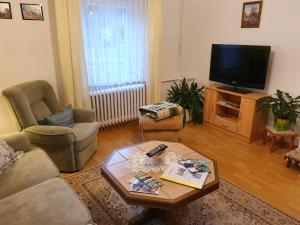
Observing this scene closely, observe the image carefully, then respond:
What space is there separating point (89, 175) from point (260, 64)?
8.59ft

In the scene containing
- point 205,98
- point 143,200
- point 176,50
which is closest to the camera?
point 143,200

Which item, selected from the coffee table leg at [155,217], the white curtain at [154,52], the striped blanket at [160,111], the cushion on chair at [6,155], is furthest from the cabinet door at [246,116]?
the cushion on chair at [6,155]

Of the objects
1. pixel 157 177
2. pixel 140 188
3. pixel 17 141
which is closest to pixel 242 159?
pixel 157 177

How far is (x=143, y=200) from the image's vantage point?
1590 millimetres

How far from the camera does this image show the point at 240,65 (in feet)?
11.6

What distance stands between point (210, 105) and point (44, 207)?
9.98 ft

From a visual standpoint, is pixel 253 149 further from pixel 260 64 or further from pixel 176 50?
pixel 176 50

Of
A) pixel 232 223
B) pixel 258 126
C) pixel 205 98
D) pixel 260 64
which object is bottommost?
pixel 232 223

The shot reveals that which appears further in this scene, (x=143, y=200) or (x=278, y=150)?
(x=278, y=150)

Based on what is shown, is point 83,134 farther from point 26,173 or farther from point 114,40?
point 114,40

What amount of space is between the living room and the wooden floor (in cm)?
1

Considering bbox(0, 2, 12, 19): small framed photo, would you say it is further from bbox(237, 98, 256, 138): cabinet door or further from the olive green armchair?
bbox(237, 98, 256, 138): cabinet door

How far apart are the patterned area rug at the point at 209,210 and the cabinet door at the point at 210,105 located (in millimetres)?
1697

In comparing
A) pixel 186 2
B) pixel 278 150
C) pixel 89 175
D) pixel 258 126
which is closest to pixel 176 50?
pixel 186 2
